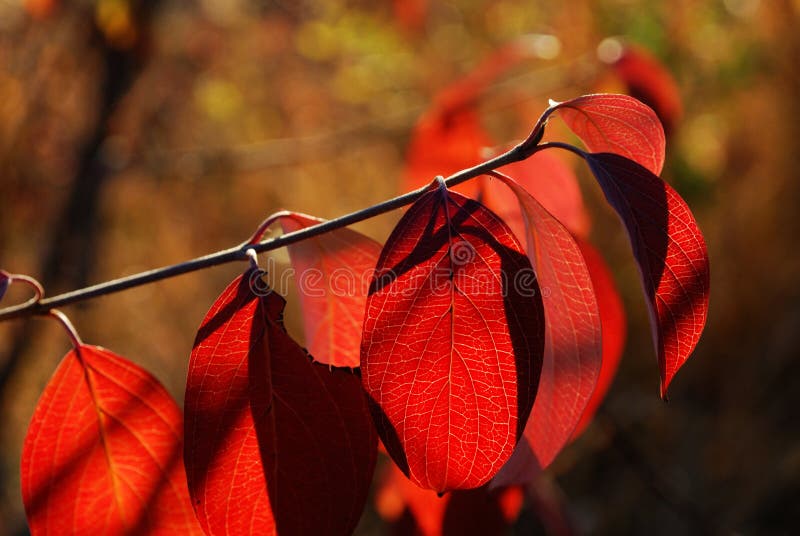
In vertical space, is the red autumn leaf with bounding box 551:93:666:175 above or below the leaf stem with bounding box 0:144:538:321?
below

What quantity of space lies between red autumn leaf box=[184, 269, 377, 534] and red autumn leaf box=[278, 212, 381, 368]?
92 millimetres

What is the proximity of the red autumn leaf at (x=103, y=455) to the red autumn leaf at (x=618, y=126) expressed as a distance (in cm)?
38

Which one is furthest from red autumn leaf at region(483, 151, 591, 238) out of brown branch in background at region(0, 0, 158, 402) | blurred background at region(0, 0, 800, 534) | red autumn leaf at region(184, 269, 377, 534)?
brown branch in background at region(0, 0, 158, 402)

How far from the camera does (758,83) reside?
2.78 meters

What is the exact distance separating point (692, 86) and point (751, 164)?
1.23 ft

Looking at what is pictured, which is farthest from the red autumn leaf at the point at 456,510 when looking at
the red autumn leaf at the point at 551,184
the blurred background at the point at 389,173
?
the blurred background at the point at 389,173

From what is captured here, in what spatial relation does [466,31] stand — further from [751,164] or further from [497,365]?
[497,365]

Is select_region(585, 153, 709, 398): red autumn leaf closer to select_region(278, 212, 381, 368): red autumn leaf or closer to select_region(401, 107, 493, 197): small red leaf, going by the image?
select_region(278, 212, 381, 368): red autumn leaf

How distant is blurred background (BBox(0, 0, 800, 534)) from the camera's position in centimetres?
212

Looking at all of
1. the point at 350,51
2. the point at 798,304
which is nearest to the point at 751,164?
the point at 798,304

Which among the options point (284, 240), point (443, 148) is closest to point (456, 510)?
point (284, 240)

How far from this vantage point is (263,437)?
483 millimetres

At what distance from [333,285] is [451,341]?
0.17m

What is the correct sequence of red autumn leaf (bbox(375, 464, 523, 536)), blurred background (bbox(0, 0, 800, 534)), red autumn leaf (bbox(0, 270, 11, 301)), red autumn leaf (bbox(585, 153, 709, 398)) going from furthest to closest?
1. blurred background (bbox(0, 0, 800, 534))
2. red autumn leaf (bbox(375, 464, 523, 536))
3. red autumn leaf (bbox(0, 270, 11, 301))
4. red autumn leaf (bbox(585, 153, 709, 398))
